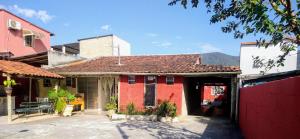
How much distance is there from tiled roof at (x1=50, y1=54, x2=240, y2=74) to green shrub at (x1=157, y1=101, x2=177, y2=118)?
1.90 m

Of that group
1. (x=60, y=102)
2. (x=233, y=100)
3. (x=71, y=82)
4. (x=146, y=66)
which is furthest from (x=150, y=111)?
(x=71, y=82)

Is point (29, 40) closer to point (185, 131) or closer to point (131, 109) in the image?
point (131, 109)

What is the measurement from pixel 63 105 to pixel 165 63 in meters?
6.96

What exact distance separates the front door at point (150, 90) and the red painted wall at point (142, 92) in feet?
0.79

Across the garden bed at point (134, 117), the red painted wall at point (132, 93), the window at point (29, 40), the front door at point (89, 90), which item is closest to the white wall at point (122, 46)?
the window at point (29, 40)

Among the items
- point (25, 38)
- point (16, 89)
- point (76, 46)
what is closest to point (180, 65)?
point (16, 89)

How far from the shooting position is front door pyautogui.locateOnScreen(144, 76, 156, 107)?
49.6ft

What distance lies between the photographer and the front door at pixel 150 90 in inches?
595

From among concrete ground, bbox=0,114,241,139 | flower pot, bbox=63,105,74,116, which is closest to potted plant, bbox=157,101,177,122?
concrete ground, bbox=0,114,241,139

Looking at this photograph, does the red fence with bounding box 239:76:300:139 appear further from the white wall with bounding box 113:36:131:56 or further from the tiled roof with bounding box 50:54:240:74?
the white wall with bounding box 113:36:131:56

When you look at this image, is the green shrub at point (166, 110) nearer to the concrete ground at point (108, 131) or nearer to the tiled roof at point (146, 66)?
the concrete ground at point (108, 131)

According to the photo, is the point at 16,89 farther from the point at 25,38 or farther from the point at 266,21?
the point at 266,21

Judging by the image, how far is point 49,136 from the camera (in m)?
9.11

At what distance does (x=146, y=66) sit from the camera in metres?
16.3
